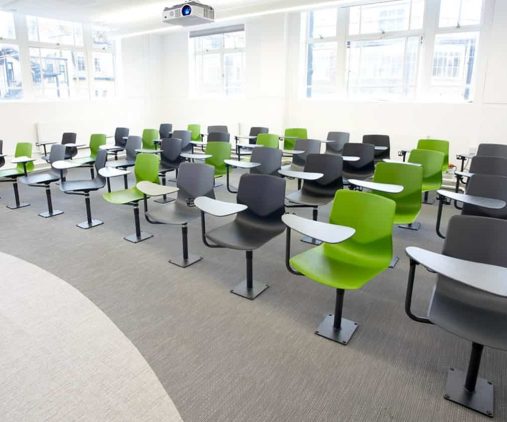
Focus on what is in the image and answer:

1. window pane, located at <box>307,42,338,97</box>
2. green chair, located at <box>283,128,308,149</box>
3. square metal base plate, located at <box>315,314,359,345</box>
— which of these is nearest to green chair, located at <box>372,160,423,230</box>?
square metal base plate, located at <box>315,314,359,345</box>

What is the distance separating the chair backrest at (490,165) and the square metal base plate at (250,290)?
2662mm

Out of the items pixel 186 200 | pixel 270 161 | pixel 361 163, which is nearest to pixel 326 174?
pixel 270 161

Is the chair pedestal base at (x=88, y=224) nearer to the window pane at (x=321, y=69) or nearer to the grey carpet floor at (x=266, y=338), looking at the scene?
the grey carpet floor at (x=266, y=338)

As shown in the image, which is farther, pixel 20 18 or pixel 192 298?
pixel 20 18

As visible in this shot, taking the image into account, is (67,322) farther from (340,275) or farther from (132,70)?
(132,70)

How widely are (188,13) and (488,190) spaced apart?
5.28m

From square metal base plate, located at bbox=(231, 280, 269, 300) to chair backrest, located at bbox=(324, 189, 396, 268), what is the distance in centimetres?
71

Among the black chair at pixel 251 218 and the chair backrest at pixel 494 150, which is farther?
the chair backrest at pixel 494 150

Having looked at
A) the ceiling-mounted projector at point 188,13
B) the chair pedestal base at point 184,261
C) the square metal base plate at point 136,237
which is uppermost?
the ceiling-mounted projector at point 188,13

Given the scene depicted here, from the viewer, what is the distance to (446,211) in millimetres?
5211

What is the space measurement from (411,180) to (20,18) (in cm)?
832

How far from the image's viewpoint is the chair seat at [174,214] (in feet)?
11.4

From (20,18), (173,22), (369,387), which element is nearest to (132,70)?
(20,18)

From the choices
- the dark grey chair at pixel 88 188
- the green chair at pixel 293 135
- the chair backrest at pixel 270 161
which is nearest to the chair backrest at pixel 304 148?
the chair backrest at pixel 270 161
